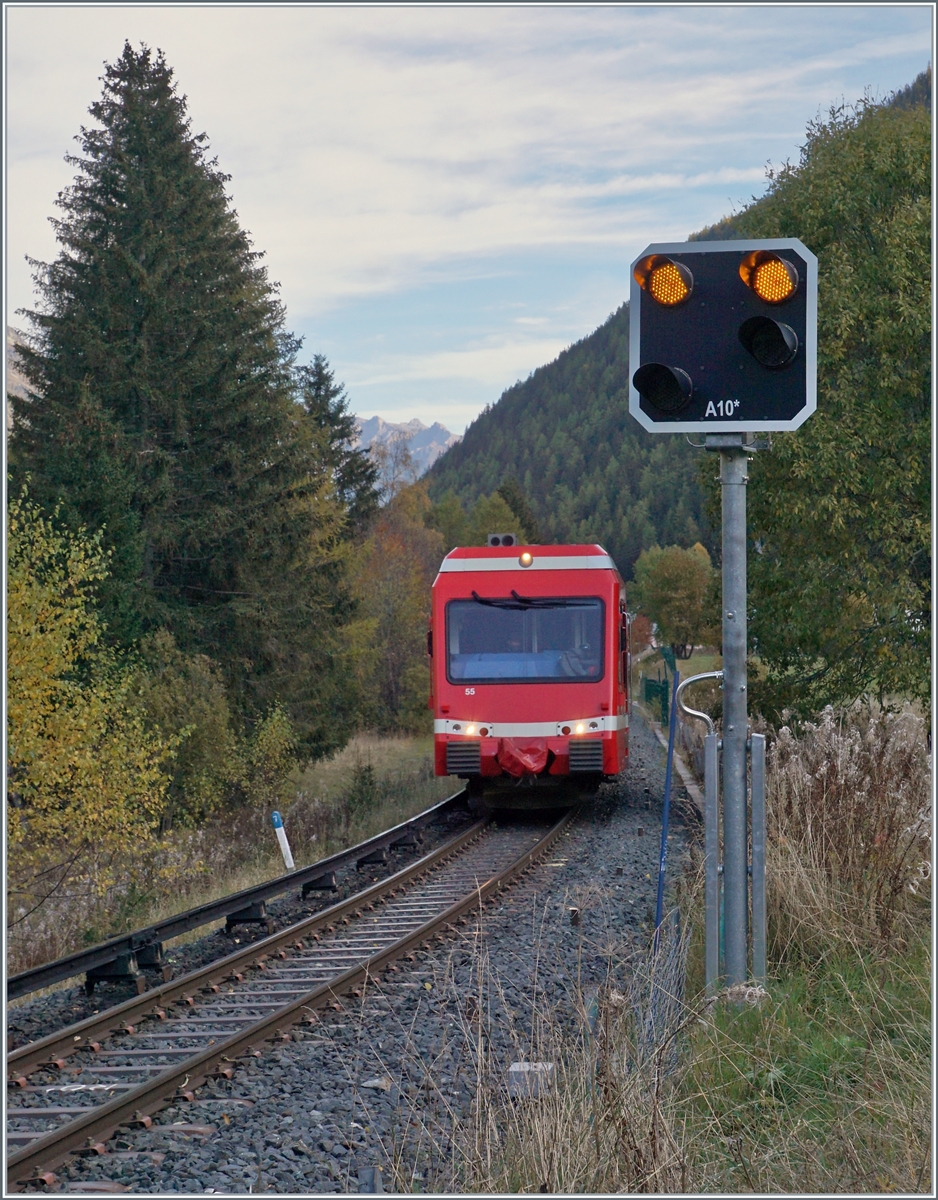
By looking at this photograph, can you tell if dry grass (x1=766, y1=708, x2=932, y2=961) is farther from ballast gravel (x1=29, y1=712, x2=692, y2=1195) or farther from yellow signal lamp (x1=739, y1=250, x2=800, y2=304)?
yellow signal lamp (x1=739, y1=250, x2=800, y2=304)

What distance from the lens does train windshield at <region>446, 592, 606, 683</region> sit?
14414 mm

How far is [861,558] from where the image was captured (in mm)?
16891

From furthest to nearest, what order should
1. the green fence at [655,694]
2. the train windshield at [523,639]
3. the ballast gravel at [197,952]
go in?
the green fence at [655,694] → the train windshield at [523,639] → the ballast gravel at [197,952]

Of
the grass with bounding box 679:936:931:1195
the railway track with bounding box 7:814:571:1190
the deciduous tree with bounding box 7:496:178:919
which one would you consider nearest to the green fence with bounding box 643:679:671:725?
the deciduous tree with bounding box 7:496:178:919

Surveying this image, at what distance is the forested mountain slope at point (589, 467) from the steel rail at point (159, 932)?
10072 cm

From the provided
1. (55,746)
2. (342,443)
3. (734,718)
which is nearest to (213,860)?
(55,746)

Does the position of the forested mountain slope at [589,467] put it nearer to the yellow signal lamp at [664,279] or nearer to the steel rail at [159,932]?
the steel rail at [159,932]

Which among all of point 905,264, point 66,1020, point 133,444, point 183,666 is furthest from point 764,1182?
point 133,444

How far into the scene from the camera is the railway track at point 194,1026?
5.19m

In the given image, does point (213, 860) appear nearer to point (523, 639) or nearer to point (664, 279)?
point (523, 639)

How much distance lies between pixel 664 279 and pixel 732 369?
455mm

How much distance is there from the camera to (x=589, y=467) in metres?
170

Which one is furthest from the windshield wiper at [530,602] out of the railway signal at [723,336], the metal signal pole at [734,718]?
the railway signal at [723,336]

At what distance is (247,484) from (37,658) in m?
9.91
